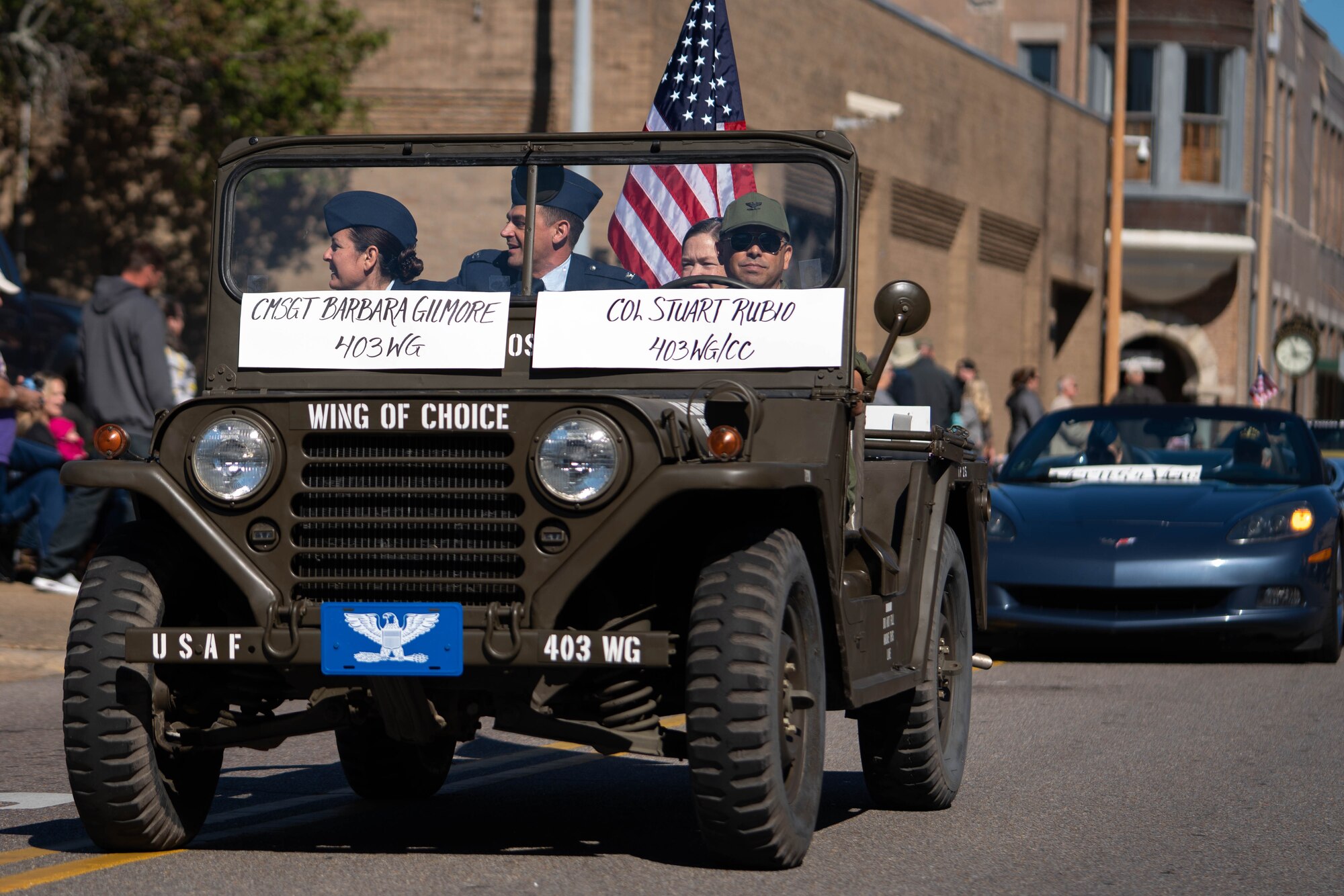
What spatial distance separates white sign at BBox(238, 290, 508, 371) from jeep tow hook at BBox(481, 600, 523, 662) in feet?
3.67

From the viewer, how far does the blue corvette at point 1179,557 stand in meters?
12.0

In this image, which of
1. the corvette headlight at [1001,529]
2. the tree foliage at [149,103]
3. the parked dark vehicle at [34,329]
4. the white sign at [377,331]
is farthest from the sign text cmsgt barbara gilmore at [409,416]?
the tree foliage at [149,103]

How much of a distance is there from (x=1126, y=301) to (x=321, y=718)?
140 feet

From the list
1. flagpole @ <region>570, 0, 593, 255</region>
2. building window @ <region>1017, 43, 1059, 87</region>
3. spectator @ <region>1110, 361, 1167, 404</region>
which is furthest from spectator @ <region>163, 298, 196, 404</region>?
building window @ <region>1017, 43, 1059, 87</region>

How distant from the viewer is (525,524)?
5508 millimetres

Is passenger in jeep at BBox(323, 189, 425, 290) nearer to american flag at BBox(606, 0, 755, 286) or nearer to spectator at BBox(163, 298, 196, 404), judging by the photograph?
american flag at BBox(606, 0, 755, 286)

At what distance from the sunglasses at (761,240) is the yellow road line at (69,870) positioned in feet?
7.65

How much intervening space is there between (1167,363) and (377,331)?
44.3m

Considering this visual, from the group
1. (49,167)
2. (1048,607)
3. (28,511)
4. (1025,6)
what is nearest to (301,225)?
(1048,607)

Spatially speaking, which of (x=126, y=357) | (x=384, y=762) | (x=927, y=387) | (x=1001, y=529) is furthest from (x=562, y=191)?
(x=927, y=387)

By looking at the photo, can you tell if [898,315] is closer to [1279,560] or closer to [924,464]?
[924,464]

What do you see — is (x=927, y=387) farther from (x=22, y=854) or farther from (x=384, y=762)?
(x=22, y=854)

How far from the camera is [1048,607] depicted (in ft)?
40.2

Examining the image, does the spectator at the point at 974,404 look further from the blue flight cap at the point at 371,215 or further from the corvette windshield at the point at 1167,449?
the blue flight cap at the point at 371,215
